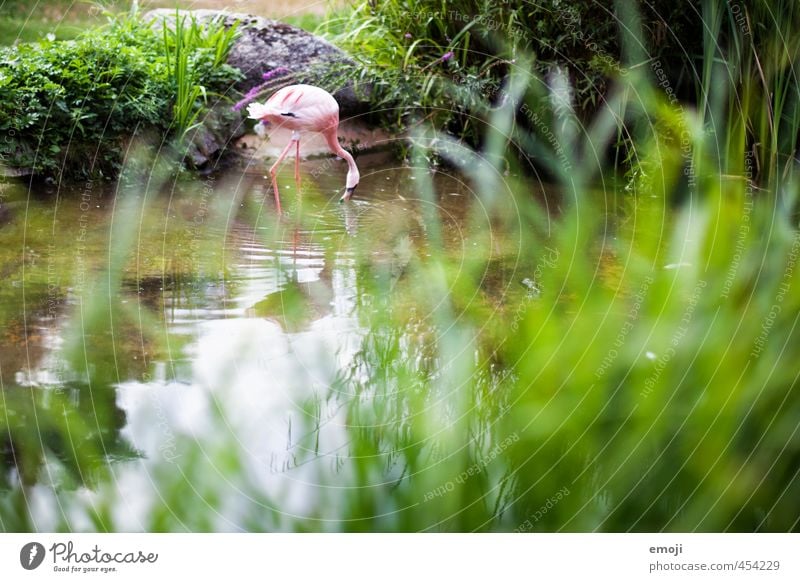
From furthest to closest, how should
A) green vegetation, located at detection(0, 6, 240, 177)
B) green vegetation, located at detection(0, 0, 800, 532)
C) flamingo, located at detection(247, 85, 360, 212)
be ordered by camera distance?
green vegetation, located at detection(0, 6, 240, 177), flamingo, located at detection(247, 85, 360, 212), green vegetation, located at detection(0, 0, 800, 532)

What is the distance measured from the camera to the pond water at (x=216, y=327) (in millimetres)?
911

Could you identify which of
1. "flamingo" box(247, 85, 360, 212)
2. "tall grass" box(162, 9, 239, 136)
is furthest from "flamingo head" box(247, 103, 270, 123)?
"tall grass" box(162, 9, 239, 136)

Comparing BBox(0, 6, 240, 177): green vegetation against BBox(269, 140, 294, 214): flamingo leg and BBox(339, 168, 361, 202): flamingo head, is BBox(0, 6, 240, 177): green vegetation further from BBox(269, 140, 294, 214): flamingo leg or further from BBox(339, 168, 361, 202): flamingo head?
BBox(339, 168, 361, 202): flamingo head

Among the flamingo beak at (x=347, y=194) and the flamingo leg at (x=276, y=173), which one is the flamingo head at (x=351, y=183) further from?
the flamingo leg at (x=276, y=173)

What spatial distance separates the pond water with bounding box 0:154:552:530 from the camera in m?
0.91

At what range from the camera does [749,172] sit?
4.74ft

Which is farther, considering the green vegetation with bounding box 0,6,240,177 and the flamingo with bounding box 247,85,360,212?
the green vegetation with bounding box 0,6,240,177

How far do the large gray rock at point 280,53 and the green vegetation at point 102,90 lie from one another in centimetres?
7

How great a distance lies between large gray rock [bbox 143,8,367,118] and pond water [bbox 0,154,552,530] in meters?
0.17

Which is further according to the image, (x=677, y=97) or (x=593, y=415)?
(x=677, y=97)

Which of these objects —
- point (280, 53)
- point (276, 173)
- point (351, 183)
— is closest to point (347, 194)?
point (351, 183)
